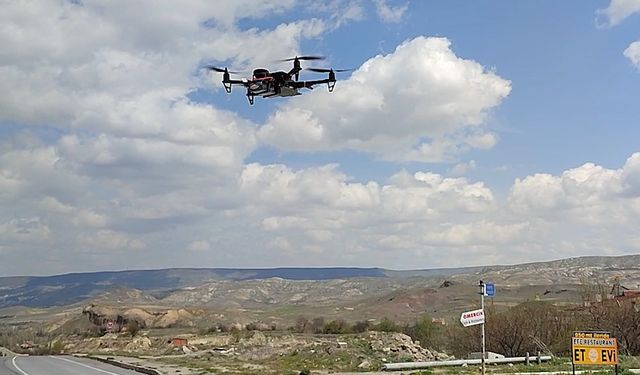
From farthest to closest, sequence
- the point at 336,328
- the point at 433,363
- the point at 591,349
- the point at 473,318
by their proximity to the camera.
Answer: the point at 336,328 → the point at 433,363 → the point at 591,349 → the point at 473,318

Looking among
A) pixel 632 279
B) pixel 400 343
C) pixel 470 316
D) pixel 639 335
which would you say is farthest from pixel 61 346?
pixel 632 279

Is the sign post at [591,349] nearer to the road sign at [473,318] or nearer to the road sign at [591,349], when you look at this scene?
the road sign at [591,349]

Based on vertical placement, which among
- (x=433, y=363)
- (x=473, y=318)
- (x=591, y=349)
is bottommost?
(x=433, y=363)

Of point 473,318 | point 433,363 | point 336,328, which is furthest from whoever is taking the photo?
point 336,328

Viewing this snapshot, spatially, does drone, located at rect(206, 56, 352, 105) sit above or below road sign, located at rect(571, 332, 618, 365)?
above

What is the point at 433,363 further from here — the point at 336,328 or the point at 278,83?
the point at 336,328

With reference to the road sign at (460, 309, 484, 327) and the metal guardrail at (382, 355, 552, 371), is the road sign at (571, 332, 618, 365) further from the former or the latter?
the metal guardrail at (382, 355, 552, 371)

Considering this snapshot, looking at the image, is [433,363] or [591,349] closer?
[591,349]

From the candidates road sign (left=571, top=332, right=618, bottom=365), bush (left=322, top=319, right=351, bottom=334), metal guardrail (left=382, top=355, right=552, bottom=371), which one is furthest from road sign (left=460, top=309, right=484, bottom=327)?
Result: bush (left=322, top=319, right=351, bottom=334)

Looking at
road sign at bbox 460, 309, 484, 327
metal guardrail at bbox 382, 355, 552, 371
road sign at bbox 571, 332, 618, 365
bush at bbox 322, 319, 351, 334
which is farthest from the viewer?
bush at bbox 322, 319, 351, 334

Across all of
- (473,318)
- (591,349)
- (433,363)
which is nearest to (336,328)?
(433,363)
